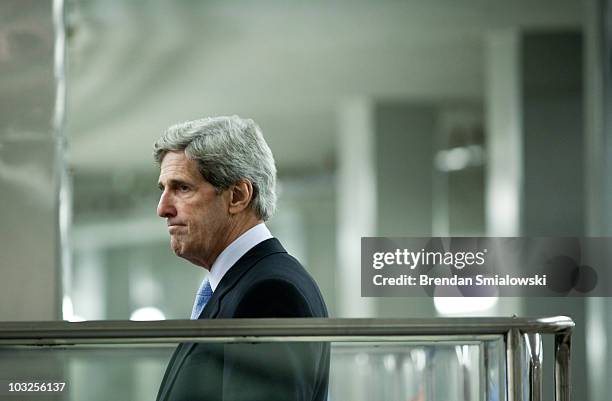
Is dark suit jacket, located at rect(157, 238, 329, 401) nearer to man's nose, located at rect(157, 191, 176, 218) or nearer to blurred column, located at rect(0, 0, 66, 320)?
man's nose, located at rect(157, 191, 176, 218)

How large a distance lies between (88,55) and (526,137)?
171 centimetres

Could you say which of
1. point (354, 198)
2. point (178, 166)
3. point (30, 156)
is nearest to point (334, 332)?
point (178, 166)

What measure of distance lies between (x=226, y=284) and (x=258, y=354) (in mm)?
200

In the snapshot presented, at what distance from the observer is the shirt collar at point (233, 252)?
339cm

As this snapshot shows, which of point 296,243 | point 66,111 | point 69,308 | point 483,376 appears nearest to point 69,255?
point 69,308

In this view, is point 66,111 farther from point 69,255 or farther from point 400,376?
point 400,376

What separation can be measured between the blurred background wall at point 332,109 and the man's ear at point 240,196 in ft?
4.11

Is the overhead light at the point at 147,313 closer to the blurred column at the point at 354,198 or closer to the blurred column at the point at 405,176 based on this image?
the blurred column at the point at 354,198

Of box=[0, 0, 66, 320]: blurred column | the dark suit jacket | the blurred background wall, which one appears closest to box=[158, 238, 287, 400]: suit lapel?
the dark suit jacket

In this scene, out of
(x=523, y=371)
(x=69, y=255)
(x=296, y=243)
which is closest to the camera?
(x=523, y=371)

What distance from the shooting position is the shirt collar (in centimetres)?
339

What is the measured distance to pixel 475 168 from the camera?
197 inches

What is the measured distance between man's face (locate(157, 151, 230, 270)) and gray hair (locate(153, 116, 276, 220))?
3 centimetres

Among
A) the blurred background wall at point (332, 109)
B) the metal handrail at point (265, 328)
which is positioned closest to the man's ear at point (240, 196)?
the metal handrail at point (265, 328)
